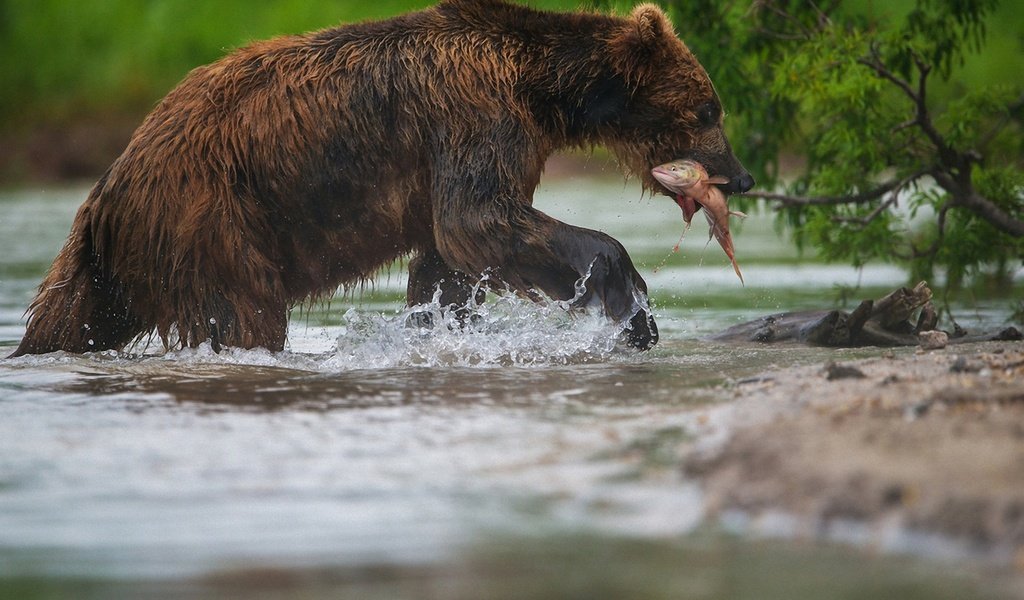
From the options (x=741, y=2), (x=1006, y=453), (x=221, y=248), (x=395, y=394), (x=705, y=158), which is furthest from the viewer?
(x=741, y=2)

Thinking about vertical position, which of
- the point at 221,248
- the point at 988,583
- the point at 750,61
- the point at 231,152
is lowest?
the point at 988,583

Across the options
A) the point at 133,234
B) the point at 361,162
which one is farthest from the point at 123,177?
the point at 361,162

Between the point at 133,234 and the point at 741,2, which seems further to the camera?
the point at 741,2

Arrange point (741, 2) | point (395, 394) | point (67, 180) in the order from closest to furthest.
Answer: point (395, 394), point (741, 2), point (67, 180)

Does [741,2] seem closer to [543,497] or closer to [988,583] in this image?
[543,497]

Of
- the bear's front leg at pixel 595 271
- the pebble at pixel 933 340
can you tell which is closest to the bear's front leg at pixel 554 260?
the bear's front leg at pixel 595 271

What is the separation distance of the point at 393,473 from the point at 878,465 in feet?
3.98

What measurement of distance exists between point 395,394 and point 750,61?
4960mm

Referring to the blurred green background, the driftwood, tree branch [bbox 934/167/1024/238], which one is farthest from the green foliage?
the blurred green background

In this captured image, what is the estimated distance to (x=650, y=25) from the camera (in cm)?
659

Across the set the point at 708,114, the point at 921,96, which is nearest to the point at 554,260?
the point at 708,114

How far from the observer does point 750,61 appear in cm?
932

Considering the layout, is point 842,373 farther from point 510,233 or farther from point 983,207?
point 983,207

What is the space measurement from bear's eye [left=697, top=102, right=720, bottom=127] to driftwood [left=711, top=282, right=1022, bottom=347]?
1.05m
